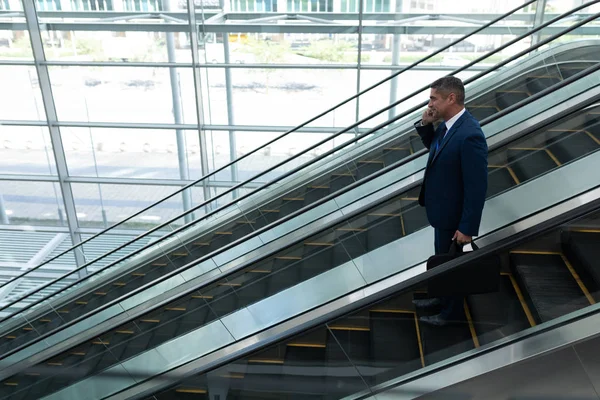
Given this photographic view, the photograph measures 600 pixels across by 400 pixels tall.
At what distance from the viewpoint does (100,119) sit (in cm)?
980

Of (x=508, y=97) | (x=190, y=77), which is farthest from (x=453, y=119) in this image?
(x=190, y=77)

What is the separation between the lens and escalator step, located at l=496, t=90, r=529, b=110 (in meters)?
5.12

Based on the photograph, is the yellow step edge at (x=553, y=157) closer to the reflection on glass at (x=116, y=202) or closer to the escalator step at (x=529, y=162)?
the escalator step at (x=529, y=162)

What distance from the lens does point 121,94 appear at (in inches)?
379

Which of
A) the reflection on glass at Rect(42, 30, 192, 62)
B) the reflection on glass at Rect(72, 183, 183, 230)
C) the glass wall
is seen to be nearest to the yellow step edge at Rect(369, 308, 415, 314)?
the glass wall

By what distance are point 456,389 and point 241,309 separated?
1.58 meters

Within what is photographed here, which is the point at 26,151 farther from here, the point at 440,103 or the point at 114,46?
the point at 440,103

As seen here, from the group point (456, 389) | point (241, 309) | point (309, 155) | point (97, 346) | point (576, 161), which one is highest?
point (576, 161)

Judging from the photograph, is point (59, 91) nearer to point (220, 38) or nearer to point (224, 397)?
point (220, 38)

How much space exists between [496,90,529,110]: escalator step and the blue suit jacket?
2444mm

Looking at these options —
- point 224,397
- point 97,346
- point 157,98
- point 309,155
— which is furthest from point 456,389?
point 157,98

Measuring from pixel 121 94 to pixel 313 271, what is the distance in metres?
7.37

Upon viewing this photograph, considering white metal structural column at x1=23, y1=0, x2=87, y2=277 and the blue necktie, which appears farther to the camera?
white metal structural column at x1=23, y1=0, x2=87, y2=277

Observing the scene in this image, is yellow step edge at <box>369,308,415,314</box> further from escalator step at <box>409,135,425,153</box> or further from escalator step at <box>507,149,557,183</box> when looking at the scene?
escalator step at <box>409,135,425,153</box>
